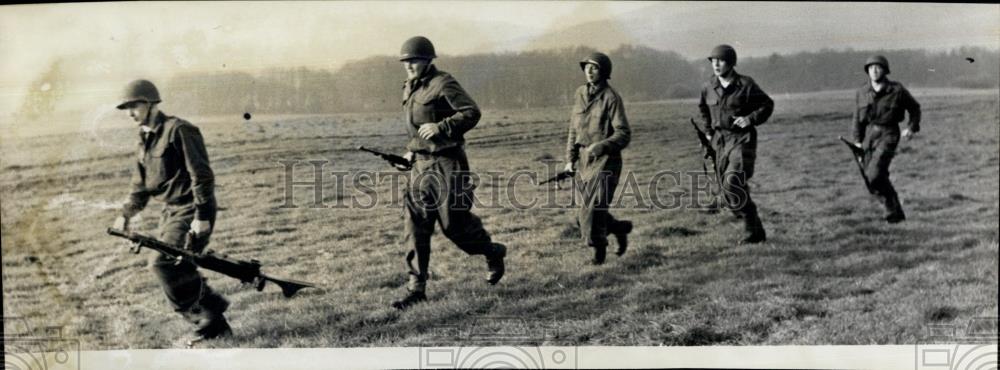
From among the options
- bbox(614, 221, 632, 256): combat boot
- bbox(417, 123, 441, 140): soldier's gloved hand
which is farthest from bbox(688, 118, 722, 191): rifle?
bbox(417, 123, 441, 140): soldier's gloved hand

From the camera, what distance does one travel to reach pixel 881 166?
5.94m

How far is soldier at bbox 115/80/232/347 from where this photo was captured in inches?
219

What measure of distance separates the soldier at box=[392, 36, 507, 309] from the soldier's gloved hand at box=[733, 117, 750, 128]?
182 cm

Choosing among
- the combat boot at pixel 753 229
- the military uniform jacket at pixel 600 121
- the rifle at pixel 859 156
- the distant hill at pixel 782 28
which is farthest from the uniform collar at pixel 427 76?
the rifle at pixel 859 156

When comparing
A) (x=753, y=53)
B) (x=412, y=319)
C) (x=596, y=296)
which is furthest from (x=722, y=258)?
(x=412, y=319)

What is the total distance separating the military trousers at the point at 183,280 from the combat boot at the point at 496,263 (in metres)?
1.86

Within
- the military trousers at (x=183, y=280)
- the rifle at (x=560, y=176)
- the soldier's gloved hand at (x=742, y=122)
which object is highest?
the soldier's gloved hand at (x=742, y=122)

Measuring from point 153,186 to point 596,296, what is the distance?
3155mm

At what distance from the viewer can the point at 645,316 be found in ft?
18.9

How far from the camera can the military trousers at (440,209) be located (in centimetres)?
562

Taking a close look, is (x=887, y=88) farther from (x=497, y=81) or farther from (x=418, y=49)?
(x=418, y=49)

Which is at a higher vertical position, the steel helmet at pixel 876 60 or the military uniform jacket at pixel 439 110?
the steel helmet at pixel 876 60

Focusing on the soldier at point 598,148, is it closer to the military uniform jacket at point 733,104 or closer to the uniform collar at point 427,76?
the military uniform jacket at point 733,104

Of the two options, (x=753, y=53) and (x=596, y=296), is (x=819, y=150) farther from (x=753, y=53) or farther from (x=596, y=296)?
(x=596, y=296)
